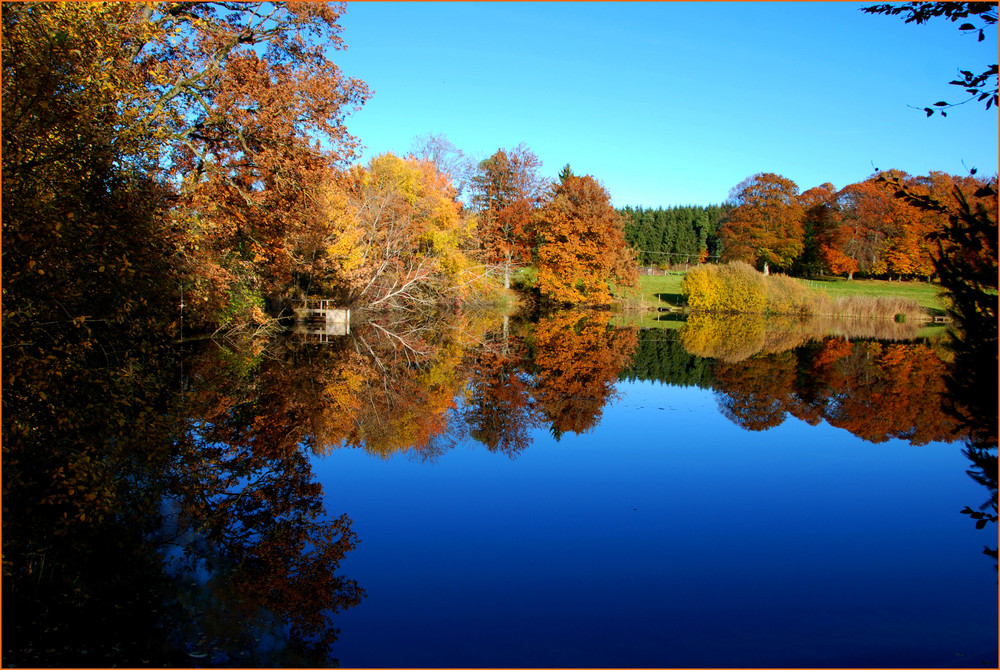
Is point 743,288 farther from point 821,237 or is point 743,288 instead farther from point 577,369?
point 577,369

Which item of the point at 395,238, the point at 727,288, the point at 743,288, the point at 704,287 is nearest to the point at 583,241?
the point at 704,287

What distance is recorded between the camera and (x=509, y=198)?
5434 centimetres

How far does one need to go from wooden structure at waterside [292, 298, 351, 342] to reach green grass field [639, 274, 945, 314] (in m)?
26.3

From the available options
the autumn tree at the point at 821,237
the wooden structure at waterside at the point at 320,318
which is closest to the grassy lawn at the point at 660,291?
the autumn tree at the point at 821,237

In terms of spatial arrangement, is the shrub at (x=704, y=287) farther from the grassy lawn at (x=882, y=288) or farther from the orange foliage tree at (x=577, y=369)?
the orange foliage tree at (x=577, y=369)

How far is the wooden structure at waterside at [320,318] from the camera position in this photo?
2472cm

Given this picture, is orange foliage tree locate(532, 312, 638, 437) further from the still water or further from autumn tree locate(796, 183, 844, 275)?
autumn tree locate(796, 183, 844, 275)

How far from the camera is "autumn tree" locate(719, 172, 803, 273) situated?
191 ft

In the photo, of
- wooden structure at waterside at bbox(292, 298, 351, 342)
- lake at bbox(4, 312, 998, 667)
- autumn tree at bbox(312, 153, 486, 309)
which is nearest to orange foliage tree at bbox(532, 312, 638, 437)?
lake at bbox(4, 312, 998, 667)

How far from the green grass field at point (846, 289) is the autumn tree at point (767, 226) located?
15.1 ft

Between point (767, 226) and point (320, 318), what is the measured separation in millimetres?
44257

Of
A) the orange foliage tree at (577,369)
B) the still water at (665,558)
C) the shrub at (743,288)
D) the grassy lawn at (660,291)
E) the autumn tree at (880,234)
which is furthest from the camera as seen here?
the autumn tree at (880,234)

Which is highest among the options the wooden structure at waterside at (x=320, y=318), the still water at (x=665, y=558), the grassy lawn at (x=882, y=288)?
the grassy lawn at (x=882, y=288)

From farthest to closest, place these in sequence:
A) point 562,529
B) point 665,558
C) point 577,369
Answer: point 577,369 → point 562,529 → point 665,558
